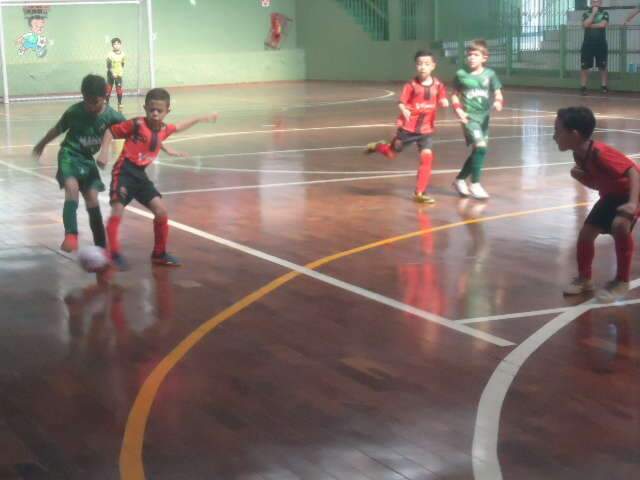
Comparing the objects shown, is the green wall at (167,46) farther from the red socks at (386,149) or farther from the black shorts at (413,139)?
the black shorts at (413,139)

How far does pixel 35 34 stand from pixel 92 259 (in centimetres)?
2306

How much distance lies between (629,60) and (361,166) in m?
13.7

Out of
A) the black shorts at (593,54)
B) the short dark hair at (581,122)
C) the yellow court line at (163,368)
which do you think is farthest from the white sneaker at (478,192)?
→ the black shorts at (593,54)

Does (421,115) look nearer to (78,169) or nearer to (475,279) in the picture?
(475,279)

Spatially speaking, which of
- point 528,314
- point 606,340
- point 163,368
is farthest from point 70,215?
point 606,340

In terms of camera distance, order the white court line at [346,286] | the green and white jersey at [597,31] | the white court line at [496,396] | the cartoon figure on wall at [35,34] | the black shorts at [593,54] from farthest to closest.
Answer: the cartoon figure on wall at [35,34]
the black shorts at [593,54]
the green and white jersey at [597,31]
the white court line at [346,286]
the white court line at [496,396]

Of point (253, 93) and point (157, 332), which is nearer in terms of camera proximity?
point (157, 332)

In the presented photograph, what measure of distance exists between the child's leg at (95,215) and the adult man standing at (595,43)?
17649 millimetres

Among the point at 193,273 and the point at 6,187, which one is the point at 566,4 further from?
the point at 193,273

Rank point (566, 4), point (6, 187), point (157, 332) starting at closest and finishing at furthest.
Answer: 1. point (157, 332)
2. point (6, 187)
3. point (566, 4)

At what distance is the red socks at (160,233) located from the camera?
8.13 meters

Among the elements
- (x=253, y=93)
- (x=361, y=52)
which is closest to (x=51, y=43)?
(x=253, y=93)

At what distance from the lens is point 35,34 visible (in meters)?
29.5

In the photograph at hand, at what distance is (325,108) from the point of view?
2294 centimetres
